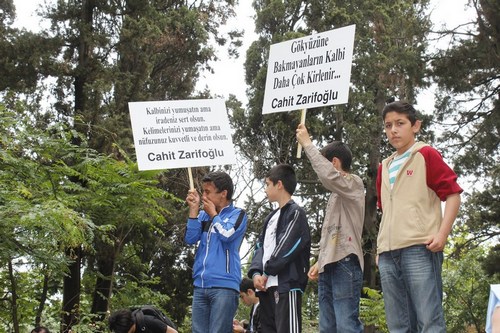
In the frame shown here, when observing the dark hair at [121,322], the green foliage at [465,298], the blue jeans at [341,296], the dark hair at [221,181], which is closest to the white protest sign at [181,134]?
the dark hair at [221,181]

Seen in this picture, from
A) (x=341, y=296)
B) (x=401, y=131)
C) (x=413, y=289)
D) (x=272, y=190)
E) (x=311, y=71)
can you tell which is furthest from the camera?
(x=311, y=71)

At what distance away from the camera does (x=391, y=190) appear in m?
5.22

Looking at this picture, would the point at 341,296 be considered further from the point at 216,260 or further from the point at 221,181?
the point at 221,181

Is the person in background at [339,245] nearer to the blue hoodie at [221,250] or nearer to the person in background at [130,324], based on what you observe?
the blue hoodie at [221,250]

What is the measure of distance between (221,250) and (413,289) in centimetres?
206

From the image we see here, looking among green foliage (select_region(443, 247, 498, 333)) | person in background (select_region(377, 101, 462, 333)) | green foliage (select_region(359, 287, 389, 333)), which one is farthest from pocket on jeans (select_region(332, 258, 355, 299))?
green foliage (select_region(443, 247, 498, 333))

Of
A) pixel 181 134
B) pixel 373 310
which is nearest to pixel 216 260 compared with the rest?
pixel 181 134

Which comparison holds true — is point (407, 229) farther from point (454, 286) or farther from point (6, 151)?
point (454, 286)

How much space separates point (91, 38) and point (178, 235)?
7.58 meters

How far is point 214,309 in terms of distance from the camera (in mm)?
6262

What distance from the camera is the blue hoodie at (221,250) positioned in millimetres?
6305

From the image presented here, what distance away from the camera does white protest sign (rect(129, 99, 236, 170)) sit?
7199 millimetres

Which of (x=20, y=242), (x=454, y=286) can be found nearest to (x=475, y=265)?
(x=454, y=286)

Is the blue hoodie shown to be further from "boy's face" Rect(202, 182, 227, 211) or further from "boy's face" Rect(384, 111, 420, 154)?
"boy's face" Rect(384, 111, 420, 154)
